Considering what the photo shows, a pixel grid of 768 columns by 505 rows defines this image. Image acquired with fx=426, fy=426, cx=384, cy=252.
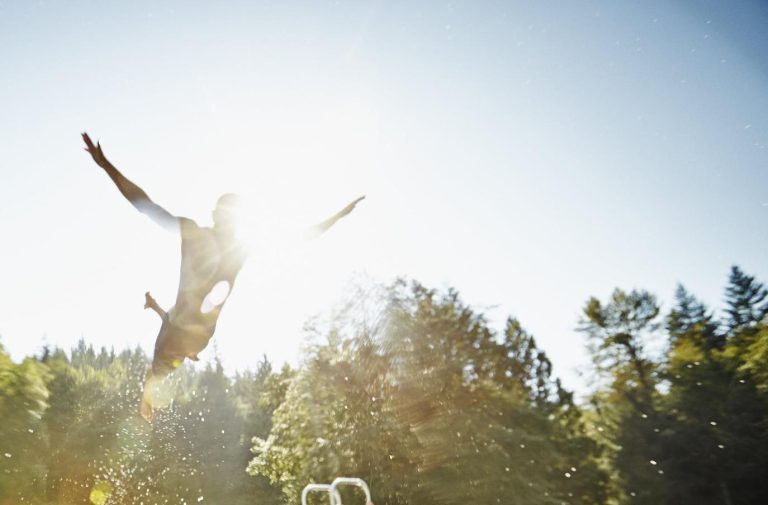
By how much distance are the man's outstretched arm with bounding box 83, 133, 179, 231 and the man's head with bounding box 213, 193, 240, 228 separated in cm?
29

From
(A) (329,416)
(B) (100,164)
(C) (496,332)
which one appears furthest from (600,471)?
(B) (100,164)

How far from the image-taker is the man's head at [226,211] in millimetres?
2955

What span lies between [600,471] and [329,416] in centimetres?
2514

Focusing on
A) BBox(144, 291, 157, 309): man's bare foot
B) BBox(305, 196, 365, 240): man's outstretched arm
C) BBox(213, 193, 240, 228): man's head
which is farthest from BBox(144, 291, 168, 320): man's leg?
BBox(305, 196, 365, 240): man's outstretched arm

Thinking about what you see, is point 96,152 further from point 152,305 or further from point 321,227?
point 321,227

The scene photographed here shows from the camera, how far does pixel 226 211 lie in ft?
9.70

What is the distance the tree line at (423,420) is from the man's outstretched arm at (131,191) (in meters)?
17.6

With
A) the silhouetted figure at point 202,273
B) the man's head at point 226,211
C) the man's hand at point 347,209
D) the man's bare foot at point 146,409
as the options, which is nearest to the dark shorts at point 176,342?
the silhouetted figure at point 202,273

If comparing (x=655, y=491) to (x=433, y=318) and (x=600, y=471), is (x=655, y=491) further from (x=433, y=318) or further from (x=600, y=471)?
(x=433, y=318)

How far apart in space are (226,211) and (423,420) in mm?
Answer: 18195

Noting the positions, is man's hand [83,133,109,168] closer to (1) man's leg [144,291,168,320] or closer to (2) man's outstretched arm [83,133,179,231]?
(2) man's outstretched arm [83,133,179,231]

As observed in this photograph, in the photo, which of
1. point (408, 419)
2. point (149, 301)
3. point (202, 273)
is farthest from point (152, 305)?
point (408, 419)

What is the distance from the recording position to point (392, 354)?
65.5 feet

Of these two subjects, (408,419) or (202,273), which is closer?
(202,273)
